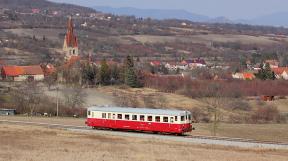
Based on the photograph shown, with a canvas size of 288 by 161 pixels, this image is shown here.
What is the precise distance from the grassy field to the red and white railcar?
3.22m

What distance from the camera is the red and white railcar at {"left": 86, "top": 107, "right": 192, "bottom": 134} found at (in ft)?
158

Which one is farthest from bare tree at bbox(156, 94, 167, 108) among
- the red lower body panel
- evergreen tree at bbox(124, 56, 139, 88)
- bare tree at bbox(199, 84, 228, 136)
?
the red lower body panel

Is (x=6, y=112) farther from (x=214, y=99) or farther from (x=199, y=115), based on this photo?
(x=214, y=99)

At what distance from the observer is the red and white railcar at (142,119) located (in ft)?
158

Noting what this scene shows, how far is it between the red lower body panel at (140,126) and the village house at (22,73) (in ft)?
238

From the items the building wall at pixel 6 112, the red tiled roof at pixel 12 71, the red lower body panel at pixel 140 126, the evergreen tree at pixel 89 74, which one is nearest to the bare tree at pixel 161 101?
the evergreen tree at pixel 89 74

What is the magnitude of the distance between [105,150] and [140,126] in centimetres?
1132

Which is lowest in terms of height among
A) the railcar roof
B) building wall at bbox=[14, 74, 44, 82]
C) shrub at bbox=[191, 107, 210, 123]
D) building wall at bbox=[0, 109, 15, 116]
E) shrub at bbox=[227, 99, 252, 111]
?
building wall at bbox=[14, 74, 44, 82]

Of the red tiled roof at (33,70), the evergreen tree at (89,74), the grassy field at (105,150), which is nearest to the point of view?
the grassy field at (105,150)

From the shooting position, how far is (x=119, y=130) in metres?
52.0

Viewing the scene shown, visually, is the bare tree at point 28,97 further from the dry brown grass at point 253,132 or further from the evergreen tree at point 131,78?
the dry brown grass at point 253,132

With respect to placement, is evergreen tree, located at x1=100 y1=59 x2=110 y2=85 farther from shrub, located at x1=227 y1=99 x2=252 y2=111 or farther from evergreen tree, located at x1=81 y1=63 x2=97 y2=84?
shrub, located at x1=227 y1=99 x2=252 y2=111

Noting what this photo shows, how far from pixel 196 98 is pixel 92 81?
20.4 meters

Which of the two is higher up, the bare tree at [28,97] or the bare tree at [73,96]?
the bare tree at [28,97]
